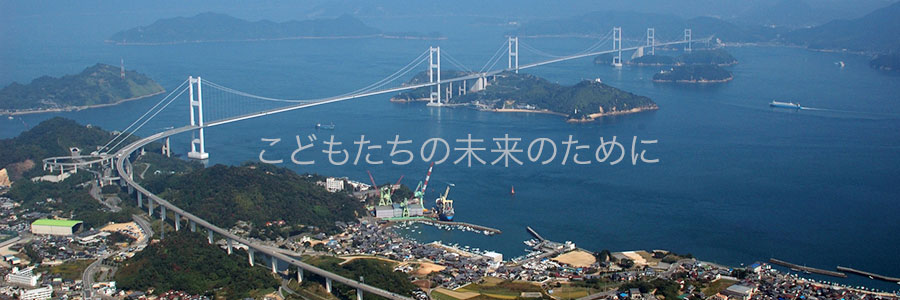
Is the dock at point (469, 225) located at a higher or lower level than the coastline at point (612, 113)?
lower

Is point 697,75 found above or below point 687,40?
below

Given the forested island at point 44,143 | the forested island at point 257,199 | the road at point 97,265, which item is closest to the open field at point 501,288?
the forested island at point 257,199

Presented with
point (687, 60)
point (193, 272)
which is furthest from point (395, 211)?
point (687, 60)

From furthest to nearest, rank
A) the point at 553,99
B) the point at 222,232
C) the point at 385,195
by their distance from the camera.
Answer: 1. the point at 553,99
2. the point at 385,195
3. the point at 222,232

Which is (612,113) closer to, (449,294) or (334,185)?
(334,185)

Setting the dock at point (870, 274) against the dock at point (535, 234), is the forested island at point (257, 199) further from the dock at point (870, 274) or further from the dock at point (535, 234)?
the dock at point (870, 274)

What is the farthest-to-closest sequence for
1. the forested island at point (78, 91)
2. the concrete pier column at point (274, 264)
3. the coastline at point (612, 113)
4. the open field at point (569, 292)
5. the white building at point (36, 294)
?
the forested island at point (78, 91) → the coastline at point (612, 113) → the concrete pier column at point (274, 264) → the open field at point (569, 292) → the white building at point (36, 294)
